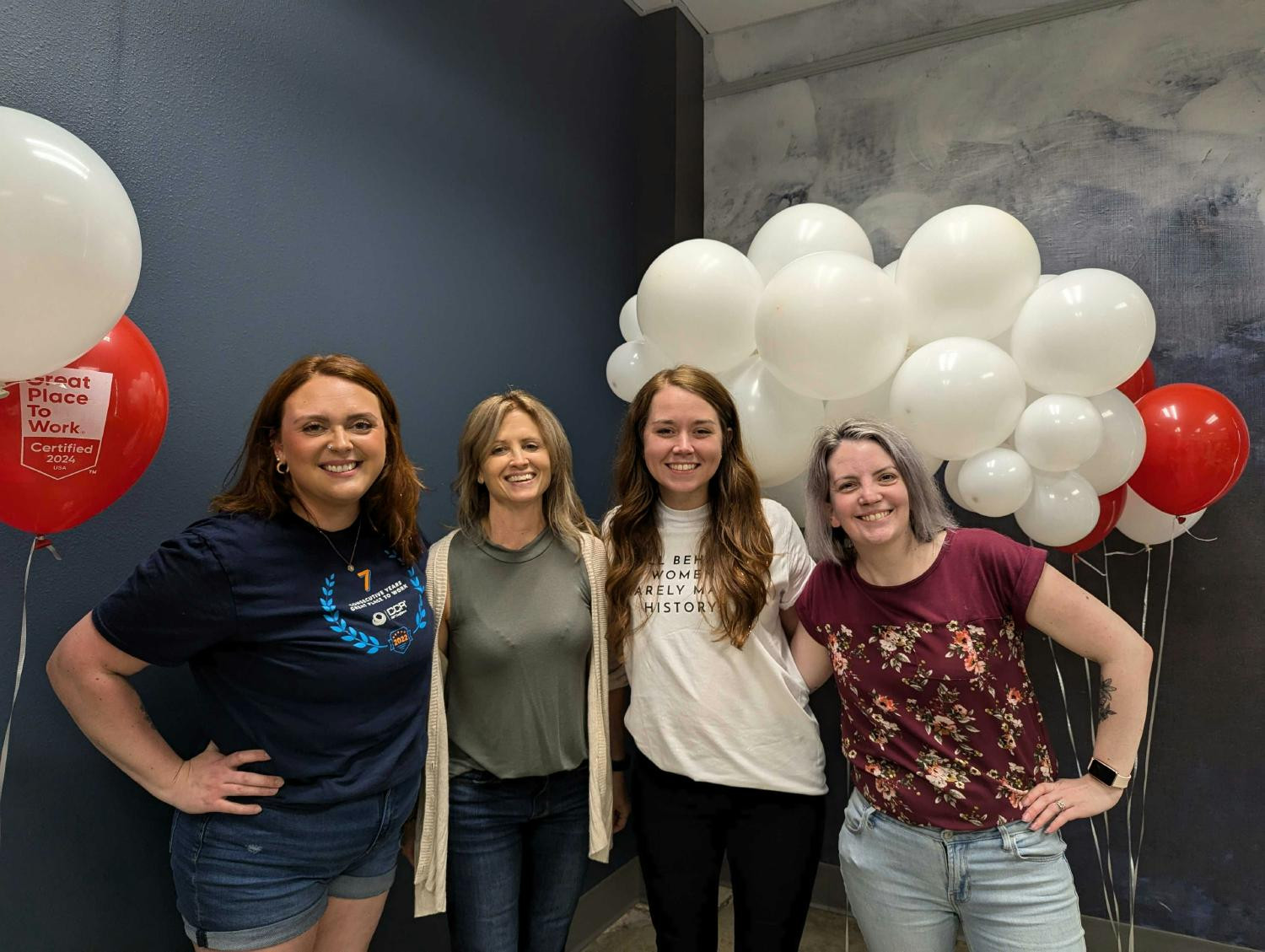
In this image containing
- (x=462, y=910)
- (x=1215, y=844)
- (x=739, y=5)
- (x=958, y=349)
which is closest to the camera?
(x=462, y=910)

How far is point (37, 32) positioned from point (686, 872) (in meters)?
1.86

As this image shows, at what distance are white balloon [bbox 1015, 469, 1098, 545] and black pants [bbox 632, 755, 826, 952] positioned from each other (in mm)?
827

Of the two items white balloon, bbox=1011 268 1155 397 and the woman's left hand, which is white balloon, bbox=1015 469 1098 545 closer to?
white balloon, bbox=1011 268 1155 397

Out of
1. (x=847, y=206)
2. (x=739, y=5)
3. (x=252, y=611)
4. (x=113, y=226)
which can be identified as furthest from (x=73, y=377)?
(x=739, y=5)

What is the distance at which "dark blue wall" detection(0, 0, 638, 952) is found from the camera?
1.29 m

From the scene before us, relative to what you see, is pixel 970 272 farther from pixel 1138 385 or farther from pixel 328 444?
pixel 328 444

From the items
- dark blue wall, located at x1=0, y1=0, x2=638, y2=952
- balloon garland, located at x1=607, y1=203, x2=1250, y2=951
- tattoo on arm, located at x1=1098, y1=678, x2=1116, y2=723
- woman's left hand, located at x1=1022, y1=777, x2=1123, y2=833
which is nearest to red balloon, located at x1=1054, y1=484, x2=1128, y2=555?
balloon garland, located at x1=607, y1=203, x2=1250, y2=951

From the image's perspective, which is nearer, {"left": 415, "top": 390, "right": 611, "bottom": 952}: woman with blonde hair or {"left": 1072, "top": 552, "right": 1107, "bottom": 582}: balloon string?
{"left": 415, "top": 390, "right": 611, "bottom": 952}: woman with blonde hair

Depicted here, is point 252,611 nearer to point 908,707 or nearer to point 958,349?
point 908,707

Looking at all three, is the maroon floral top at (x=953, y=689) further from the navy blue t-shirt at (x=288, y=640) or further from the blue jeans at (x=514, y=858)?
the navy blue t-shirt at (x=288, y=640)

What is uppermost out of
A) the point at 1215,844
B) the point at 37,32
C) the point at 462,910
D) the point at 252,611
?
the point at 37,32

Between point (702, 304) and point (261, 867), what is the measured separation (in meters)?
1.37

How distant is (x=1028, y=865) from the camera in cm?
131

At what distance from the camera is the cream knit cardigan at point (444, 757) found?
153 centimetres
